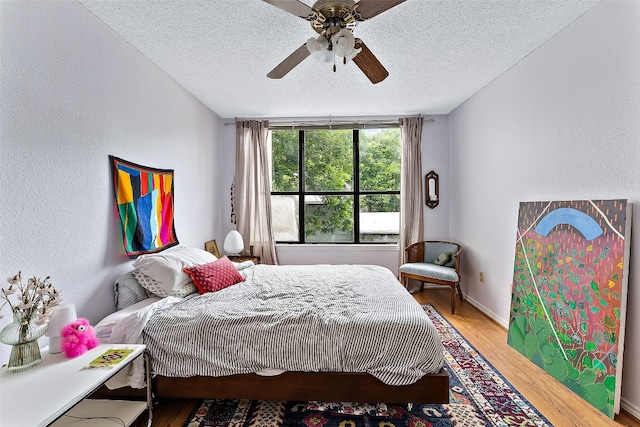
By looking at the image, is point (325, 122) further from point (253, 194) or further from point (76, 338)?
point (76, 338)

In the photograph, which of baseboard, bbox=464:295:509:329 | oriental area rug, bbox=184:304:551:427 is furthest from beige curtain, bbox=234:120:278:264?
baseboard, bbox=464:295:509:329

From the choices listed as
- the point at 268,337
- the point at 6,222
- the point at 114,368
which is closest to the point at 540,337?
the point at 268,337

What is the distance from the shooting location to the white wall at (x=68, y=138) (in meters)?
1.54

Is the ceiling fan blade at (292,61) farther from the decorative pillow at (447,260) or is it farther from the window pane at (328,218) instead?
the decorative pillow at (447,260)

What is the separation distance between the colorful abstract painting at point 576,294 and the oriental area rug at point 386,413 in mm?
429

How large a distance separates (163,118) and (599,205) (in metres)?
3.51

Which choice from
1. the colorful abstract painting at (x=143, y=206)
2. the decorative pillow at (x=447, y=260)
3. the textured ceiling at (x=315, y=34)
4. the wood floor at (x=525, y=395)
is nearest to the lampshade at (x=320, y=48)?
the textured ceiling at (x=315, y=34)

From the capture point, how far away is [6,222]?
4.92 feet

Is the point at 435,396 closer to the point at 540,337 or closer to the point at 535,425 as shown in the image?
the point at 535,425

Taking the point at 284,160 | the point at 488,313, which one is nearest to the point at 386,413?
the point at 488,313

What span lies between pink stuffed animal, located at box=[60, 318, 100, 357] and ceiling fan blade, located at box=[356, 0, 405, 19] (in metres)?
2.23

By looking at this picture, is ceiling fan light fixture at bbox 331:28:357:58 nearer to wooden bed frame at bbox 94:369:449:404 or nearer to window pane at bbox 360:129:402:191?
wooden bed frame at bbox 94:369:449:404

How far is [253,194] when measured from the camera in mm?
4230

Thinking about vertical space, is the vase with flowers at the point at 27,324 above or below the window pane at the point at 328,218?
below
